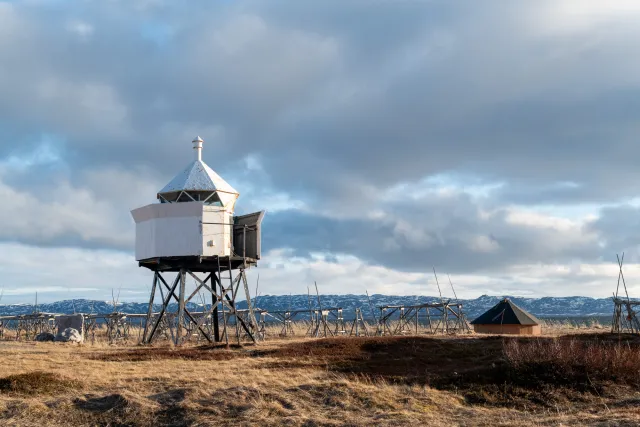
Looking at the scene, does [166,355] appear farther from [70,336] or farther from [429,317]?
[429,317]

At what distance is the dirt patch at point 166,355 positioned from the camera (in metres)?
29.8

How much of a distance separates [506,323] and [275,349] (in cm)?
2196

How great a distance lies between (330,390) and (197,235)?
56.4ft

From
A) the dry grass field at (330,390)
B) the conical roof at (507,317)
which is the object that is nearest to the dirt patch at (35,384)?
the dry grass field at (330,390)

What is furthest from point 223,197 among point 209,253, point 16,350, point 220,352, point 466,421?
point 466,421

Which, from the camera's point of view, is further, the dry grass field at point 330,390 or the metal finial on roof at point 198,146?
the metal finial on roof at point 198,146

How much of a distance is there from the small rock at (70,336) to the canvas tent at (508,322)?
27.7 m

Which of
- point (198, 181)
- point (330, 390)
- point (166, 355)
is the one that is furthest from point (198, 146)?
point (330, 390)

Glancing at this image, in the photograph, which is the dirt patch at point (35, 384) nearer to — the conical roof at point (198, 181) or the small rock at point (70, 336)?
the conical roof at point (198, 181)

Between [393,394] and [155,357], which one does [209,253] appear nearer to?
[155,357]

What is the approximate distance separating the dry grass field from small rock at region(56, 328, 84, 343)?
1461 cm

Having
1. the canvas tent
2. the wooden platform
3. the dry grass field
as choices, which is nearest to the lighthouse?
the wooden platform

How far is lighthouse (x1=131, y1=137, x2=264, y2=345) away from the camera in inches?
1436

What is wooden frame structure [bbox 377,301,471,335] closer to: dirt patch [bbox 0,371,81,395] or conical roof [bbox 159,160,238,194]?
conical roof [bbox 159,160,238,194]
